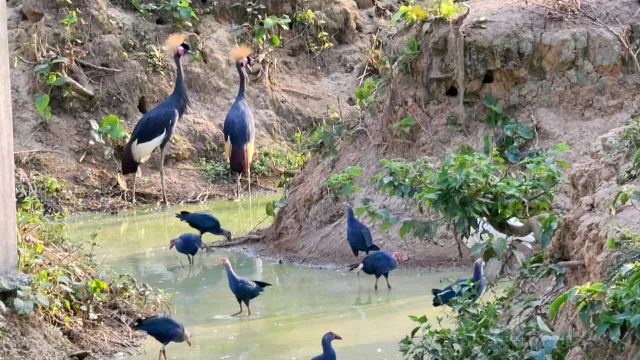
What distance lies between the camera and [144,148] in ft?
42.1

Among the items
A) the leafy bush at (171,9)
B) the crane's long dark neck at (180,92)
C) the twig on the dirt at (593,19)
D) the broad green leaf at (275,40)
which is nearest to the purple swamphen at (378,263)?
the twig on the dirt at (593,19)

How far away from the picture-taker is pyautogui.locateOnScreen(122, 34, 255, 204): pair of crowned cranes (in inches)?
487

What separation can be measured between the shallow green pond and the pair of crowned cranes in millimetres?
1827

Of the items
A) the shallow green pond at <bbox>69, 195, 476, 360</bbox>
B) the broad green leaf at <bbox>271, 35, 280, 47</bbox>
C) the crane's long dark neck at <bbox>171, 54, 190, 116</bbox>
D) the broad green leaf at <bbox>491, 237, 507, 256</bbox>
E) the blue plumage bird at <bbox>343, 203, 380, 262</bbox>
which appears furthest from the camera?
the broad green leaf at <bbox>271, 35, 280, 47</bbox>

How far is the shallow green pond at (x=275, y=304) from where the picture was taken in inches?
253

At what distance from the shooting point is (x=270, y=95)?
1584 cm

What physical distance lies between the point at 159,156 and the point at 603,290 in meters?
10.6

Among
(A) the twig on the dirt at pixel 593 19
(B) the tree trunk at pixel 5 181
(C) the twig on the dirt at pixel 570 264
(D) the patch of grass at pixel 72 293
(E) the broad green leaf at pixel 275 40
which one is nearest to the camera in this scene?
(C) the twig on the dirt at pixel 570 264

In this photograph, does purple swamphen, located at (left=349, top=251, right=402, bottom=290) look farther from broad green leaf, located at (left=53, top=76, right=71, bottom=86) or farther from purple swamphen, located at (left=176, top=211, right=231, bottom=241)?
broad green leaf, located at (left=53, top=76, right=71, bottom=86)

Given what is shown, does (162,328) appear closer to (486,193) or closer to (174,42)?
(486,193)

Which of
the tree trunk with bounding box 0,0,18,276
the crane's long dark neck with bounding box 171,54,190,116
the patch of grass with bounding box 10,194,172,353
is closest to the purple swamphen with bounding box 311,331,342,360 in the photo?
the patch of grass with bounding box 10,194,172,353

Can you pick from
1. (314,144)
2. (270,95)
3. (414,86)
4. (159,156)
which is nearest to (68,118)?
(159,156)

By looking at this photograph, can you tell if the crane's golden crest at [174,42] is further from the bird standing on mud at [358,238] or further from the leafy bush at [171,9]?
the bird standing on mud at [358,238]

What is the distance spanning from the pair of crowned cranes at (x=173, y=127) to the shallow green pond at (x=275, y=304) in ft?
5.99
